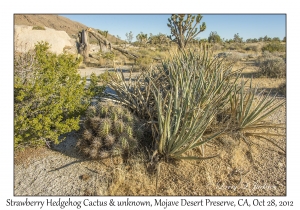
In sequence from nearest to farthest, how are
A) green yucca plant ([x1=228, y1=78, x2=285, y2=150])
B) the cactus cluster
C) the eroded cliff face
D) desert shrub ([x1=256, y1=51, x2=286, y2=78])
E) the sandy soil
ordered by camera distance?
the sandy soil < the cactus cluster < green yucca plant ([x1=228, y1=78, x2=285, y2=150]) < desert shrub ([x1=256, y1=51, x2=286, y2=78]) < the eroded cliff face

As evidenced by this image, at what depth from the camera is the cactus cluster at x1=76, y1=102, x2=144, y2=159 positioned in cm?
315

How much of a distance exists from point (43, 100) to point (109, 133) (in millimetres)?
1123

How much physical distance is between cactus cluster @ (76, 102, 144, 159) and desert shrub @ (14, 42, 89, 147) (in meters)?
0.29

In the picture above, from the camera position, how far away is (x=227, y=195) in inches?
110

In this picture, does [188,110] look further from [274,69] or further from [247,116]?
[274,69]

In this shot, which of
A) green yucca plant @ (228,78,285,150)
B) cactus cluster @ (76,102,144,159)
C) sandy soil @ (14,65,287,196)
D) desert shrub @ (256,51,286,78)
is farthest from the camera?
desert shrub @ (256,51,286,78)

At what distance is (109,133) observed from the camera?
3242 mm

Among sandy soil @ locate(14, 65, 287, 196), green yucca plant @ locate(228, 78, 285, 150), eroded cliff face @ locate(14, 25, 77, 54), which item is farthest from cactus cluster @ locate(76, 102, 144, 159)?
eroded cliff face @ locate(14, 25, 77, 54)

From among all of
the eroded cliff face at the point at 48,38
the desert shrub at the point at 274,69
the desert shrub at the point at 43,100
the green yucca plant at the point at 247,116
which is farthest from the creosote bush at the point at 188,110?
the eroded cliff face at the point at 48,38

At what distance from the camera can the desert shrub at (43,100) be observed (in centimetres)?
317

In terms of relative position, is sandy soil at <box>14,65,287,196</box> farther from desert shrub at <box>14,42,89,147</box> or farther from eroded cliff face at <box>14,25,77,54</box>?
eroded cliff face at <box>14,25,77,54</box>

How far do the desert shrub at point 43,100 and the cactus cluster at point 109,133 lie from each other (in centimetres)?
29

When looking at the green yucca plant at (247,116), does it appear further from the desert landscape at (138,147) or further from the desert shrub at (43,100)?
the desert shrub at (43,100)

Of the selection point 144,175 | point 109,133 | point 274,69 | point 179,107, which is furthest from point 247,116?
point 274,69
